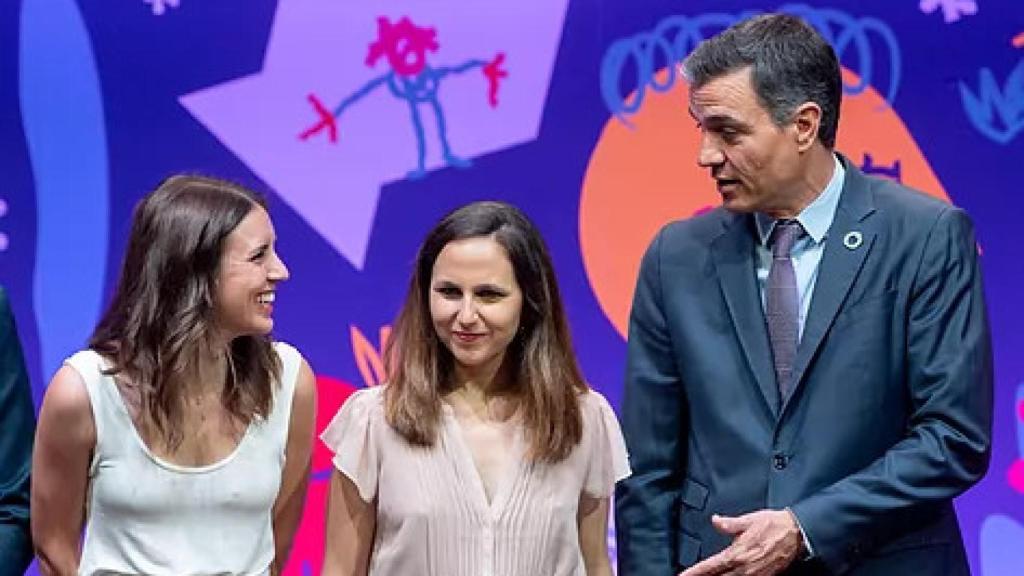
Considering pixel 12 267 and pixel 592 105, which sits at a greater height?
pixel 592 105

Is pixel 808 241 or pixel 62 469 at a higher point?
pixel 808 241

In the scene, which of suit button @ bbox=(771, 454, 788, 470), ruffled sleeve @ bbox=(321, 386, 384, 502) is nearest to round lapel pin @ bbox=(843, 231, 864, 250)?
suit button @ bbox=(771, 454, 788, 470)

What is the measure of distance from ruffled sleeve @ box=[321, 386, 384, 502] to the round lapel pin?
87 centimetres

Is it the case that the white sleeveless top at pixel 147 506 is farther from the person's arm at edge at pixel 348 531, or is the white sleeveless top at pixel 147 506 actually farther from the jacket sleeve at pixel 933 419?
the jacket sleeve at pixel 933 419

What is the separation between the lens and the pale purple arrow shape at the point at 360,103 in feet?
14.3

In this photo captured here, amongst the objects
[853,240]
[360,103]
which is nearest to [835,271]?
[853,240]

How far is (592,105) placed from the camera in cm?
434

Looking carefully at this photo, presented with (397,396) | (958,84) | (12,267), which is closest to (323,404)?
(12,267)

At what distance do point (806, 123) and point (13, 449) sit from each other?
4.84ft

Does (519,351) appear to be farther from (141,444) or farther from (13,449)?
(13,449)

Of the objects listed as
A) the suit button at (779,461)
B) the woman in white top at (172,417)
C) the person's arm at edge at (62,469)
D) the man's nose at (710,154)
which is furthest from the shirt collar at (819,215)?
the person's arm at edge at (62,469)

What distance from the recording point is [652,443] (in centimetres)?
300

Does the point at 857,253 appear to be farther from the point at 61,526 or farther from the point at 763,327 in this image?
the point at 61,526

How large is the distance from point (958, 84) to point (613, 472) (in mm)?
1592
